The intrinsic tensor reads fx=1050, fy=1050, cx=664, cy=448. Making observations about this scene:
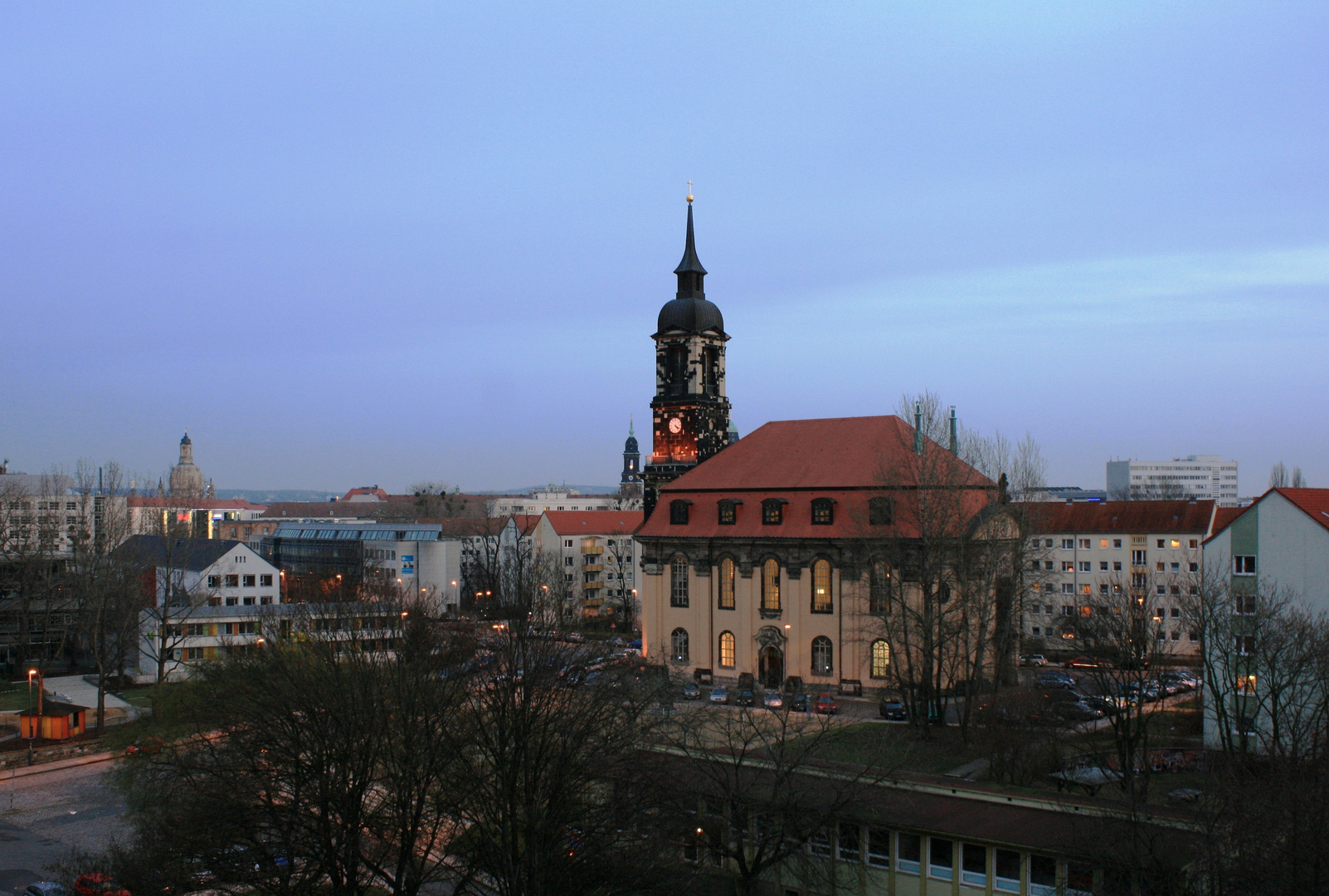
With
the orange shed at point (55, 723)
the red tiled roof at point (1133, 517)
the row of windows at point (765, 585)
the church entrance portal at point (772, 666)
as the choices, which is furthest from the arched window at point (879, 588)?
the orange shed at point (55, 723)

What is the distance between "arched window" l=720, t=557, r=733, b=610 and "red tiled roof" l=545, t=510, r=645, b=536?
34092mm

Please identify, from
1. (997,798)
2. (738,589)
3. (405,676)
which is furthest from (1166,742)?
(405,676)

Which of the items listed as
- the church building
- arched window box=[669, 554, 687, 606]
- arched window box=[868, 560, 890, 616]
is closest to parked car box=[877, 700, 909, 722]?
the church building

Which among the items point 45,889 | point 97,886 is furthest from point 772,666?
point 97,886

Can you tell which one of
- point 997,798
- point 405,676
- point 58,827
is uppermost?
point 405,676

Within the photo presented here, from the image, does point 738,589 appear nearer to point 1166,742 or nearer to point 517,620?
point 1166,742

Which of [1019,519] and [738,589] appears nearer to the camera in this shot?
[1019,519]

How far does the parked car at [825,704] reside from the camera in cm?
4335

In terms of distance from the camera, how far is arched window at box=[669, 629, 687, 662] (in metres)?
55.5

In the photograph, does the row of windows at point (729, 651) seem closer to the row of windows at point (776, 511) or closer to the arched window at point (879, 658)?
the arched window at point (879, 658)

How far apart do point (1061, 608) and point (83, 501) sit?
2538 inches

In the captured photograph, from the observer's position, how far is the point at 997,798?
25031mm

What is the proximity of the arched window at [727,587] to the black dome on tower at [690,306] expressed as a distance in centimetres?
1515

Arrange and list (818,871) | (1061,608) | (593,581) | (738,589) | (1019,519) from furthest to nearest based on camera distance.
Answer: (593,581)
(1061,608)
(738,589)
(1019,519)
(818,871)
